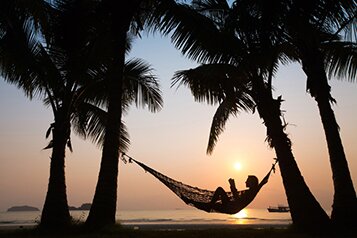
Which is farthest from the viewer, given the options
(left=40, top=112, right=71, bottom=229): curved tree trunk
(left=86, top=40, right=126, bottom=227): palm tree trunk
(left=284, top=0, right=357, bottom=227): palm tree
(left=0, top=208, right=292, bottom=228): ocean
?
(left=0, top=208, right=292, bottom=228): ocean

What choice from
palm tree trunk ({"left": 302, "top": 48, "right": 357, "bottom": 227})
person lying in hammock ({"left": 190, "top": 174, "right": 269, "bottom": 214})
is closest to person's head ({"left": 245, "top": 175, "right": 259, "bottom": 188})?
person lying in hammock ({"left": 190, "top": 174, "right": 269, "bottom": 214})

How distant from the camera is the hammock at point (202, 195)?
864 cm

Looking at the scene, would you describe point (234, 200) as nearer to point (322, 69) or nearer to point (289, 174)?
point (289, 174)

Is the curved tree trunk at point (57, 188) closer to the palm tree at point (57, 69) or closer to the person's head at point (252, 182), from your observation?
the palm tree at point (57, 69)

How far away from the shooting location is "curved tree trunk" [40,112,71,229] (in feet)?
28.3

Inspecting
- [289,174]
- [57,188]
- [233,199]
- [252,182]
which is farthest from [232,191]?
[57,188]

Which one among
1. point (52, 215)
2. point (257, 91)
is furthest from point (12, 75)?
point (257, 91)

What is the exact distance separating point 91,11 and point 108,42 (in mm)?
929

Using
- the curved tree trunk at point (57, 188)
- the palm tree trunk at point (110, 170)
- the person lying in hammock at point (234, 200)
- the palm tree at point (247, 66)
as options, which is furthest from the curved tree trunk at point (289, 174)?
the curved tree trunk at point (57, 188)

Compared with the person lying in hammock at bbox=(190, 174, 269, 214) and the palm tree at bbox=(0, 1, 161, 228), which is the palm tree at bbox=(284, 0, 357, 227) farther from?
the palm tree at bbox=(0, 1, 161, 228)

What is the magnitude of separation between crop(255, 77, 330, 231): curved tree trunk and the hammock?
0.46 metres

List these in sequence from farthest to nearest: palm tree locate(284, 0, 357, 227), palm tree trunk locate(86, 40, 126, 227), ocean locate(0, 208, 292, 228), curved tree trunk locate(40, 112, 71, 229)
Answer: ocean locate(0, 208, 292, 228) < curved tree trunk locate(40, 112, 71, 229) < palm tree trunk locate(86, 40, 126, 227) < palm tree locate(284, 0, 357, 227)

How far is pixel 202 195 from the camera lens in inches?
355

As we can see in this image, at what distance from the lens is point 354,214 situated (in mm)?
7098
